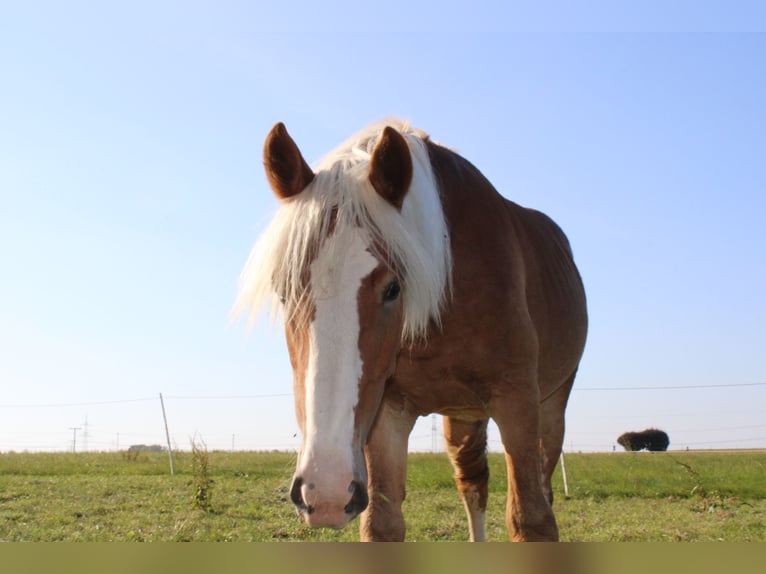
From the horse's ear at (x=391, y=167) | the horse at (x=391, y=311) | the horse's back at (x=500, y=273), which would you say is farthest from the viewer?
the horse's back at (x=500, y=273)

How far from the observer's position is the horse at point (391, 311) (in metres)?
2.29

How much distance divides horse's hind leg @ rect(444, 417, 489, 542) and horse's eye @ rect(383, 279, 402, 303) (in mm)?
2732

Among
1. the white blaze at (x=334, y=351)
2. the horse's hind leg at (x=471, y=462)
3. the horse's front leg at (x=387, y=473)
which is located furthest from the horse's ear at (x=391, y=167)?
the horse's hind leg at (x=471, y=462)

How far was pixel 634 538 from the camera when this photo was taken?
675 centimetres

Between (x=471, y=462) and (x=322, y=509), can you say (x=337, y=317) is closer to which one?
(x=322, y=509)

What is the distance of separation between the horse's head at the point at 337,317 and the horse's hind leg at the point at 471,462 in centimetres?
257

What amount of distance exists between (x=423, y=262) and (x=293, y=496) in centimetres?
107

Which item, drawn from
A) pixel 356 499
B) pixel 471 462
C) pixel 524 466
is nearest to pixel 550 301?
pixel 524 466

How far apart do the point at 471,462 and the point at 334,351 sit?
3.17 meters

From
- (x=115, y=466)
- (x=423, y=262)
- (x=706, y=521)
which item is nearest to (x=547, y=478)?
(x=423, y=262)

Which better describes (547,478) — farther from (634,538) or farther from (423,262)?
(423,262)

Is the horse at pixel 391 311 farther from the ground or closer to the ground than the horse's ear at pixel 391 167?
closer to the ground

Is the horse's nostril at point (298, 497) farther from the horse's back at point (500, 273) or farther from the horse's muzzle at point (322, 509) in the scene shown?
the horse's back at point (500, 273)

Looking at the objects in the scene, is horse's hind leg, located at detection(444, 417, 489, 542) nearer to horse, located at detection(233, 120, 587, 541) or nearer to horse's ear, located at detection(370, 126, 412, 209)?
horse, located at detection(233, 120, 587, 541)
